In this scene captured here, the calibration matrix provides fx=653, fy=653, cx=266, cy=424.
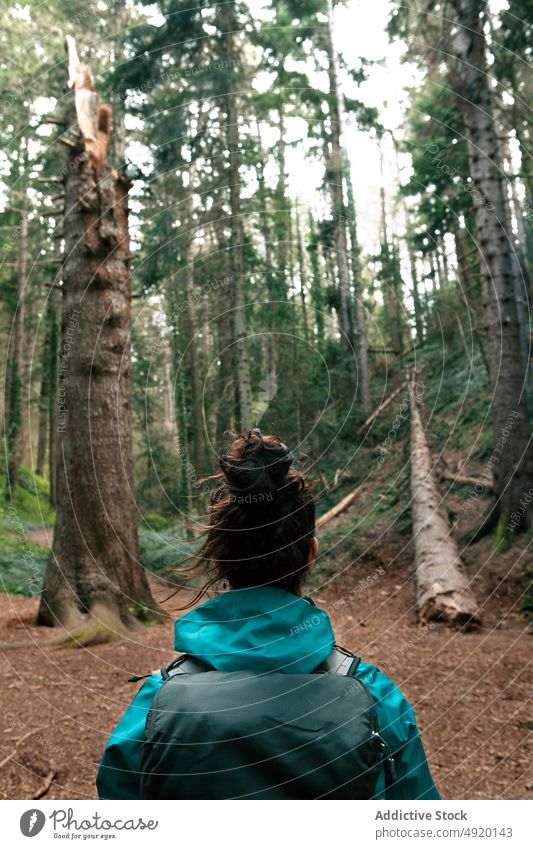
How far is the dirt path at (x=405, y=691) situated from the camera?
12.3 ft

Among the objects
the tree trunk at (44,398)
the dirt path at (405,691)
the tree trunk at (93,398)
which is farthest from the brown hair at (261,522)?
the tree trunk at (44,398)

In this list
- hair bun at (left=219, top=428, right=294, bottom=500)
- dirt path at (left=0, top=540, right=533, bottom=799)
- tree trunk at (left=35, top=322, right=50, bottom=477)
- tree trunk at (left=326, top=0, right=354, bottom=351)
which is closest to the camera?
hair bun at (left=219, top=428, right=294, bottom=500)

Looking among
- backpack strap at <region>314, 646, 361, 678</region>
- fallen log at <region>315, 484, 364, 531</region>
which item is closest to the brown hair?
backpack strap at <region>314, 646, 361, 678</region>

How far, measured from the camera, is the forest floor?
149 inches

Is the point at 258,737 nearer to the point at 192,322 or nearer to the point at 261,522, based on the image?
the point at 261,522

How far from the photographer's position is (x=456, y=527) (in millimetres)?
9250

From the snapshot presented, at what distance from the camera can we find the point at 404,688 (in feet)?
16.6

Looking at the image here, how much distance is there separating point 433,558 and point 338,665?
22.6 feet

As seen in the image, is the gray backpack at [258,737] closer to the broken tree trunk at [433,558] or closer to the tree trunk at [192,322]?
the broken tree trunk at [433,558]

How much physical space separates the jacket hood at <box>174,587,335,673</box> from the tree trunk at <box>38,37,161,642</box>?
5.19 metres

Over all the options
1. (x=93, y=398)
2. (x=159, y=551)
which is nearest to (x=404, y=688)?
(x=93, y=398)

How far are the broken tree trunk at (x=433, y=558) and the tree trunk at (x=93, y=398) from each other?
301 cm

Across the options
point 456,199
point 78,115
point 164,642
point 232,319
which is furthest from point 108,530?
point 456,199

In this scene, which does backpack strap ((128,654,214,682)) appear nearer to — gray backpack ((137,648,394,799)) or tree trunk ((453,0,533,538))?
gray backpack ((137,648,394,799))
